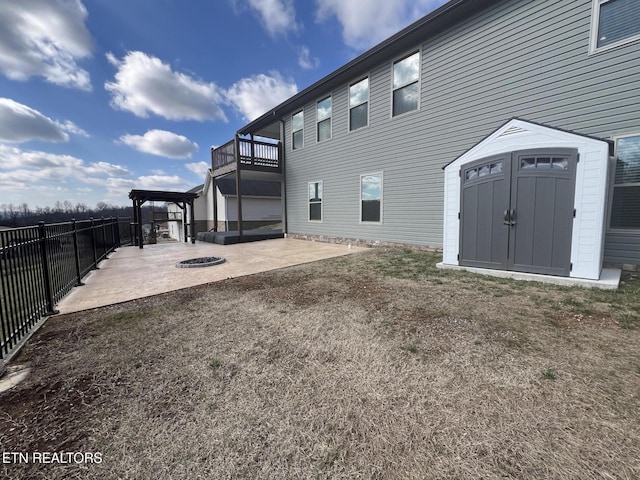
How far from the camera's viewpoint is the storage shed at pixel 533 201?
13.4 ft

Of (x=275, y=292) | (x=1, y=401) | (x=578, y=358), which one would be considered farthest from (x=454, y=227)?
(x=1, y=401)

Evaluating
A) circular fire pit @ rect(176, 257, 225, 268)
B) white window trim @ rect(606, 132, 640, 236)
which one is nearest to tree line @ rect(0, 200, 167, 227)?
circular fire pit @ rect(176, 257, 225, 268)

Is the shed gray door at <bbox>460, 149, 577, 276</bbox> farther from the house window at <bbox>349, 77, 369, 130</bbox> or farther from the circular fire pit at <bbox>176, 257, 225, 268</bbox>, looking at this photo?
the circular fire pit at <bbox>176, 257, 225, 268</bbox>

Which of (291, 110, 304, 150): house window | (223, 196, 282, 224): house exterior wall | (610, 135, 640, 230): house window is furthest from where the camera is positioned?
(223, 196, 282, 224): house exterior wall

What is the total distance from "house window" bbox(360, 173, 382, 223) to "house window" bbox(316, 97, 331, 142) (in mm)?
2719

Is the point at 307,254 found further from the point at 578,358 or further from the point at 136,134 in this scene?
the point at 136,134

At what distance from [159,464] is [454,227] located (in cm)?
572

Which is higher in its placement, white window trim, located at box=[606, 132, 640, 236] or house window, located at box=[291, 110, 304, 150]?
house window, located at box=[291, 110, 304, 150]

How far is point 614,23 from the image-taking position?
4754 millimetres

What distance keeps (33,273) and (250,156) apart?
356 inches

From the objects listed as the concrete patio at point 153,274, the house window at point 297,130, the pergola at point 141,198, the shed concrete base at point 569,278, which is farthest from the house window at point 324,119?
the shed concrete base at point 569,278

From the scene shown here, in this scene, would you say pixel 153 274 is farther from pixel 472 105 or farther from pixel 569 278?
pixel 472 105

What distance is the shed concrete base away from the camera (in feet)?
13.2

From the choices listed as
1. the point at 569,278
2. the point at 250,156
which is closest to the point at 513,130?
the point at 569,278
